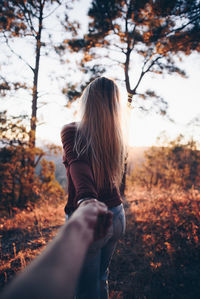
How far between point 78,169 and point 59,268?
549 mm

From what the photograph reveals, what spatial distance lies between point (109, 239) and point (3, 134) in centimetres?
708

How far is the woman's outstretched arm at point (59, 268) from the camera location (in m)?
0.33

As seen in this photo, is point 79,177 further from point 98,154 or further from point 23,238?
point 23,238

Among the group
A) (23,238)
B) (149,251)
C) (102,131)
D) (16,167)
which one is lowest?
(23,238)

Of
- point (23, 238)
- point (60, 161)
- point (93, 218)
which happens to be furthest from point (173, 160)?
point (93, 218)

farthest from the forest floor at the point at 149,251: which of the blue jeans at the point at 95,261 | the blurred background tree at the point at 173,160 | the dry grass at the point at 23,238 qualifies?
the blurred background tree at the point at 173,160

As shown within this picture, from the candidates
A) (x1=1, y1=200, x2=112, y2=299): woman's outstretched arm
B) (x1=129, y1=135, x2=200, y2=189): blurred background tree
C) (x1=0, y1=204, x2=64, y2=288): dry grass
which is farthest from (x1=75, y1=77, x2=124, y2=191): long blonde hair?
(x1=129, y1=135, x2=200, y2=189): blurred background tree

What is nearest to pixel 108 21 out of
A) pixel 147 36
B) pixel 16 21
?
pixel 147 36

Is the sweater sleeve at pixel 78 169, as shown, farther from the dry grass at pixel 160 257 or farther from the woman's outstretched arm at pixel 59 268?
the dry grass at pixel 160 257

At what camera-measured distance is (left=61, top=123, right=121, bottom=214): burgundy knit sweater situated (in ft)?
2.81

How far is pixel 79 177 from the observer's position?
2.92 ft

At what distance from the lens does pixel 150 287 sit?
2.42 meters

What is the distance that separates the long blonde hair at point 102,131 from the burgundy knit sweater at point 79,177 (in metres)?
0.05

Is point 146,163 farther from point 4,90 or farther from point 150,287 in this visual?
point 150,287
